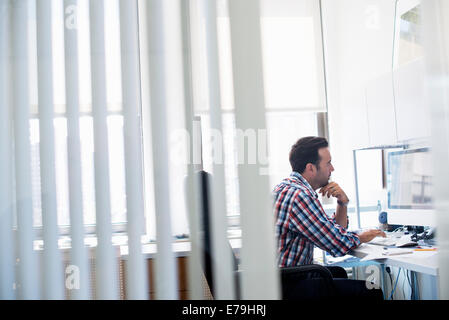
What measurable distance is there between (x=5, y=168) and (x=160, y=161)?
1.33ft

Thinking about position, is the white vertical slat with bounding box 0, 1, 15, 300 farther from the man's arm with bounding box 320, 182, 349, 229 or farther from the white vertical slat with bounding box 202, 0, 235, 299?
the man's arm with bounding box 320, 182, 349, 229

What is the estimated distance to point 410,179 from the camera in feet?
7.61

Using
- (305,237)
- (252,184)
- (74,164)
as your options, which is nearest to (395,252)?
(305,237)

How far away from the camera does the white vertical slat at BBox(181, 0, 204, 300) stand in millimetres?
986

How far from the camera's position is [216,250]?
0.97m

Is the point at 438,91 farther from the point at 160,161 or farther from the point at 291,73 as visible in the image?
the point at 291,73

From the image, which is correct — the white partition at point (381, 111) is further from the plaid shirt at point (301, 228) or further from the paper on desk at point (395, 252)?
the plaid shirt at point (301, 228)

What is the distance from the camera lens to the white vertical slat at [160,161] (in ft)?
3.22

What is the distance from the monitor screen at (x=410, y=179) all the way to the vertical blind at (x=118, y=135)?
62.3 inches

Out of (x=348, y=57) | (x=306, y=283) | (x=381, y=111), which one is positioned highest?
(x=348, y=57)

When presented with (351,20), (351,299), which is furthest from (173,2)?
(351,20)

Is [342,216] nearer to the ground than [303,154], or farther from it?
nearer to the ground

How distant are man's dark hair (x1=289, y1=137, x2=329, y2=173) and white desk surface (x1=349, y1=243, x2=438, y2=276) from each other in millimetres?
511

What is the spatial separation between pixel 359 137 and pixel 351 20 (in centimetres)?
119
